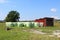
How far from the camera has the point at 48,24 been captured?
55.3 metres

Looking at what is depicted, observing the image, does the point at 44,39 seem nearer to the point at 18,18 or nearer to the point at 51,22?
the point at 51,22

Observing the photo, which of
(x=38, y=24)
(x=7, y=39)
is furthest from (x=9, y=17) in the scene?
(x=7, y=39)

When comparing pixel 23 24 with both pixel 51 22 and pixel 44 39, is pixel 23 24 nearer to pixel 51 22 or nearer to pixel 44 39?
pixel 51 22

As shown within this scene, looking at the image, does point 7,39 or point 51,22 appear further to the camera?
point 51,22

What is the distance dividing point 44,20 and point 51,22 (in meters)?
2.51

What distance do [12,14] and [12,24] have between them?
2405 centimetres

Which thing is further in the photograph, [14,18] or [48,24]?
[14,18]

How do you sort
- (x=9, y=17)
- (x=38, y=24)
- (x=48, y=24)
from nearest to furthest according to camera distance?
(x=38, y=24)
(x=48, y=24)
(x=9, y=17)

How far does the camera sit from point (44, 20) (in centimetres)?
5544

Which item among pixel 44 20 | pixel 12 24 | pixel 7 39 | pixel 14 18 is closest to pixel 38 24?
pixel 44 20

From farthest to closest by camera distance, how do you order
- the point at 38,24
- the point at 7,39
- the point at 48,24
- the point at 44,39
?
1. the point at 48,24
2. the point at 38,24
3. the point at 7,39
4. the point at 44,39

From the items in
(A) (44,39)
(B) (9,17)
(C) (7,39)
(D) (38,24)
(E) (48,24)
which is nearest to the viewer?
(A) (44,39)

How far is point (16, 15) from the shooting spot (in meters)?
79.2

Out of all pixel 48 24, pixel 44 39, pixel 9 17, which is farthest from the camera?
pixel 9 17
